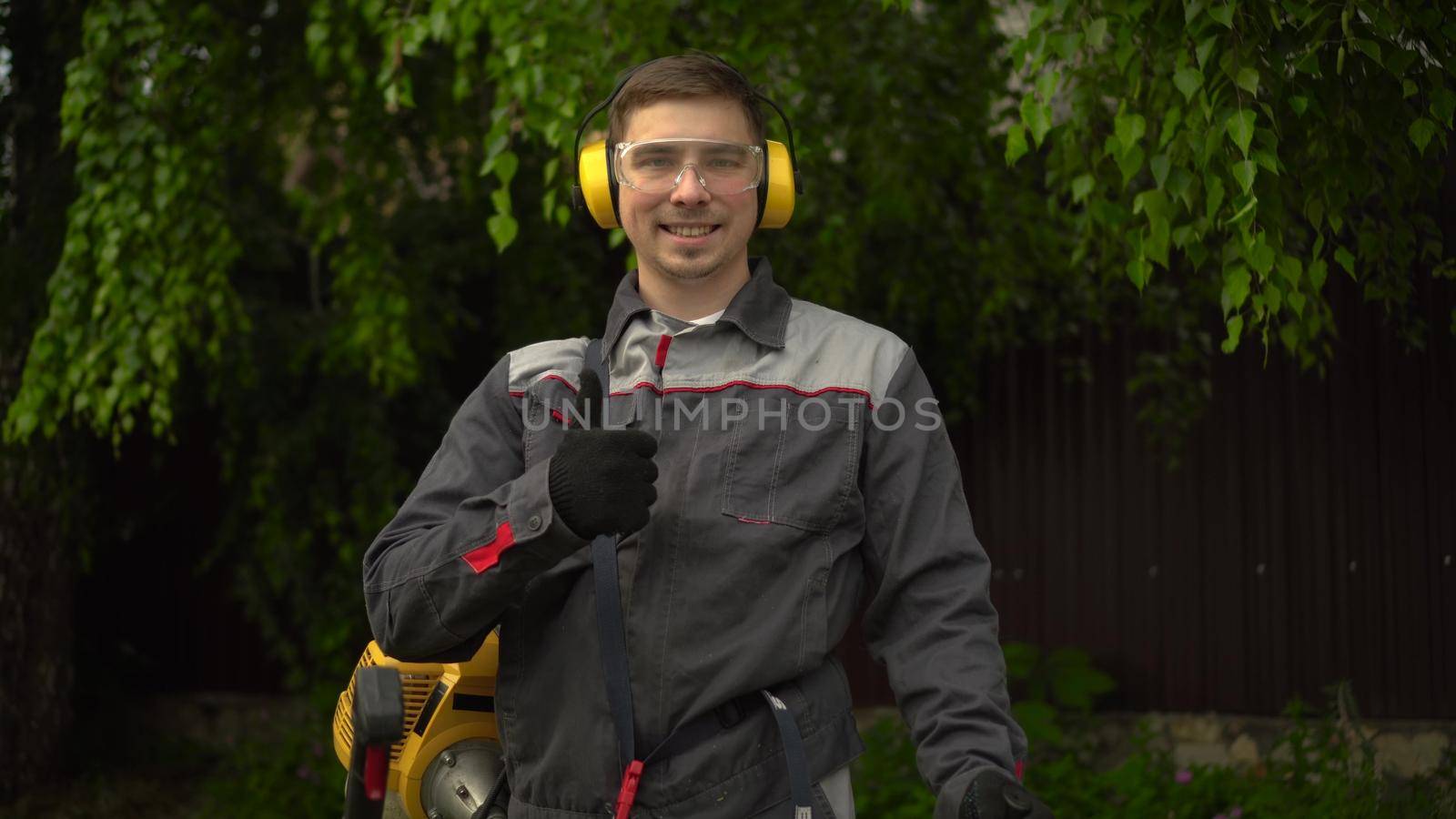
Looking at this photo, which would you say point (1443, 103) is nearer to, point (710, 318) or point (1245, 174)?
point (1245, 174)

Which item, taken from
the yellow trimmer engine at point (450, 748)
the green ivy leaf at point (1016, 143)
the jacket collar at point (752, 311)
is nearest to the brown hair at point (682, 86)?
the jacket collar at point (752, 311)

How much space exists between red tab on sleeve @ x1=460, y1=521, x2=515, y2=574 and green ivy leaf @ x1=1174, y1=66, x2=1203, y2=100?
180 centimetres

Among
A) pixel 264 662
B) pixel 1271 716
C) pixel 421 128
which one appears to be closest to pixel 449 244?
pixel 421 128

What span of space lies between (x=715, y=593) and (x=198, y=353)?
4.53 metres

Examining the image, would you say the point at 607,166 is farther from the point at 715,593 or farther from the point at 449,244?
the point at 449,244

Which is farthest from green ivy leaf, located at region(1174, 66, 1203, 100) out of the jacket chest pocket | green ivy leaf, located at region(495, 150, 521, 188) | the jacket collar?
green ivy leaf, located at region(495, 150, 521, 188)

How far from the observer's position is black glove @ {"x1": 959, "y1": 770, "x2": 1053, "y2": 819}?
1754 mm

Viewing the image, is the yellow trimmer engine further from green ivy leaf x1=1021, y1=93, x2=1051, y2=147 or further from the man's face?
green ivy leaf x1=1021, y1=93, x2=1051, y2=147

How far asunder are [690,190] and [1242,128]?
1306mm

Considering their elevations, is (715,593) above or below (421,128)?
below

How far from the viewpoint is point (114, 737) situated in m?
7.64

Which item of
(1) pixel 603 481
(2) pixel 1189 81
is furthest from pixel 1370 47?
(1) pixel 603 481

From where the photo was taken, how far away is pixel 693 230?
84.0 inches

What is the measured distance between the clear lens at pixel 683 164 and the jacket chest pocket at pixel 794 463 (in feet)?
1.13
